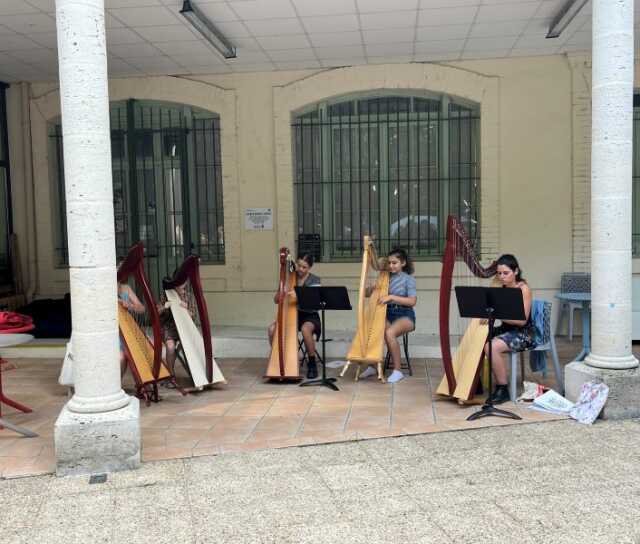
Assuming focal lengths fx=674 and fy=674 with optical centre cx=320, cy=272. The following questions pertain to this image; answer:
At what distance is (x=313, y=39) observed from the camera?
6.95 m

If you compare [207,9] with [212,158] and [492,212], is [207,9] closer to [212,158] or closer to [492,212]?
[212,158]

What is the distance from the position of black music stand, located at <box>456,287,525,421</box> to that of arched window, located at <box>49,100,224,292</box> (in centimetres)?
443

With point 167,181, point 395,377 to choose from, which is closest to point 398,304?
point 395,377

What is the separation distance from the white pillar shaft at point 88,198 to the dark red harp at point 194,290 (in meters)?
1.31

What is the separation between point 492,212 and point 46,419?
5244 mm

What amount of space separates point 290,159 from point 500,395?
13.6 feet

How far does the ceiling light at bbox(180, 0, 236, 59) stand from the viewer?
5887 millimetres

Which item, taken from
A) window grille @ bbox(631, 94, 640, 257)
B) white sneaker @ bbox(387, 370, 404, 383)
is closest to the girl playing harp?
white sneaker @ bbox(387, 370, 404, 383)

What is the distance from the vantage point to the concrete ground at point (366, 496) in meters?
3.09

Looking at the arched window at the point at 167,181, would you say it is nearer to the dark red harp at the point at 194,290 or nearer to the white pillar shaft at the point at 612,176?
the dark red harp at the point at 194,290

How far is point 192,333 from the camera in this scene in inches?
226

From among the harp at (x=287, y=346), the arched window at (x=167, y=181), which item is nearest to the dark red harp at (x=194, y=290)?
the harp at (x=287, y=346)

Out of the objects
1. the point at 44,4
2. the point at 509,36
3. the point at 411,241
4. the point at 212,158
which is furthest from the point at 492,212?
the point at 44,4

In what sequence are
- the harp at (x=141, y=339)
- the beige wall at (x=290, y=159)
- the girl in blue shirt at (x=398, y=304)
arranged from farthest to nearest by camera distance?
1. the beige wall at (x=290, y=159)
2. the girl in blue shirt at (x=398, y=304)
3. the harp at (x=141, y=339)
